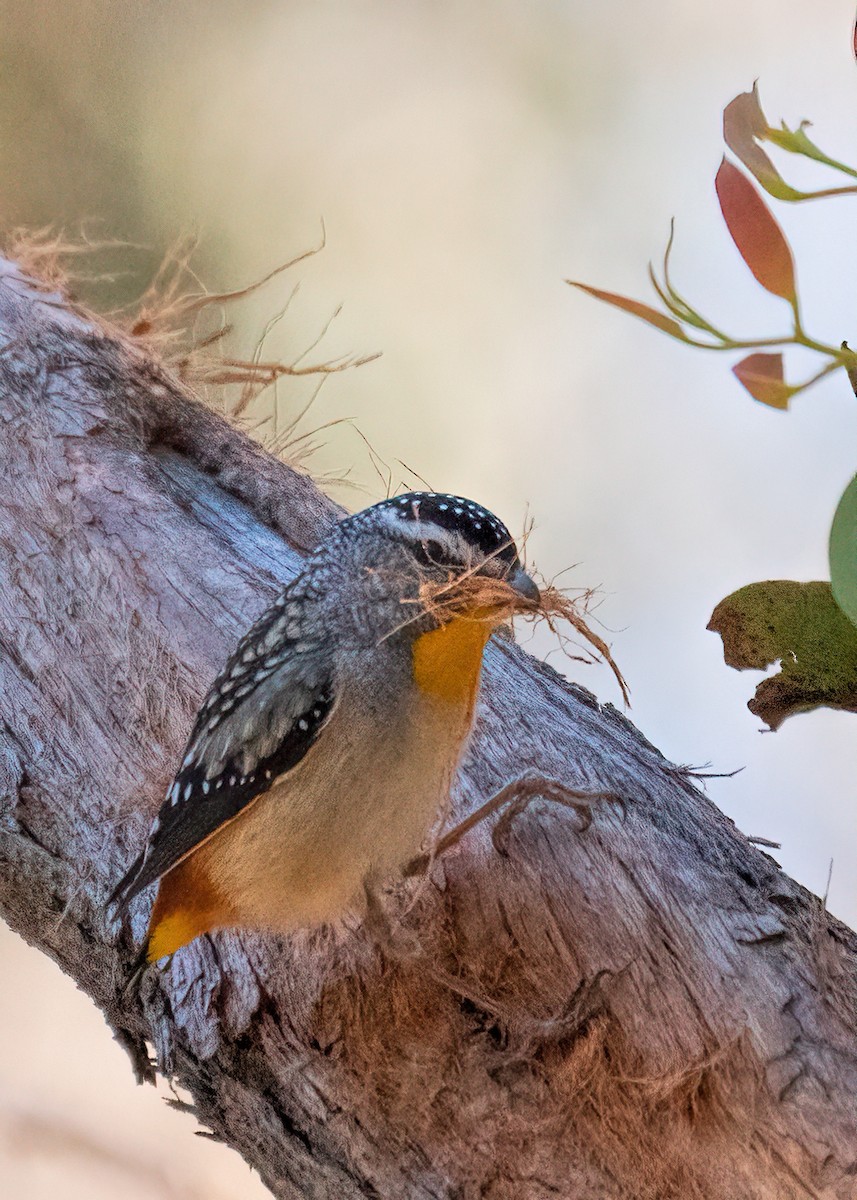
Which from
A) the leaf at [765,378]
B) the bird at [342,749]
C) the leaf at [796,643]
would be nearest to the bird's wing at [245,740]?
the bird at [342,749]

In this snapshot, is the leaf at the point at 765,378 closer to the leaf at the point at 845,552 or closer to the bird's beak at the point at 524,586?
the leaf at the point at 845,552

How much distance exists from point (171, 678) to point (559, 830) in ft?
1.56

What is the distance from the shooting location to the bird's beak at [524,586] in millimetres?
915

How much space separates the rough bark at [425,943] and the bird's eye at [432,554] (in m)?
0.30

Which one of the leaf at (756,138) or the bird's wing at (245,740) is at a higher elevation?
the leaf at (756,138)

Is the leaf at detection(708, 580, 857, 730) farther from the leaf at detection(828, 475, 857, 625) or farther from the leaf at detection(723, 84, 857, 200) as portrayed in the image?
the leaf at detection(723, 84, 857, 200)

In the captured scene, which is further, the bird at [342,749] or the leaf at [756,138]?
the bird at [342,749]

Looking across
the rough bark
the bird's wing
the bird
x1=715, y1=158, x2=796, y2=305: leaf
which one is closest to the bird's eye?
the bird

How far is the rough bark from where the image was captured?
3.16ft

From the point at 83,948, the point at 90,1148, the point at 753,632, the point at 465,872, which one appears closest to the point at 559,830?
the point at 465,872

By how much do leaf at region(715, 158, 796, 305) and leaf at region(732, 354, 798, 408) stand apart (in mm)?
36

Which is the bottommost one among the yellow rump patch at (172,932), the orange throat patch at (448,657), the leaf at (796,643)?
the yellow rump patch at (172,932)

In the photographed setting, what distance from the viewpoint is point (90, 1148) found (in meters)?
1.83

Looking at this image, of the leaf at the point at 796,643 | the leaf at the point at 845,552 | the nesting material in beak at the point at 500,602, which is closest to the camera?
the leaf at the point at 845,552
